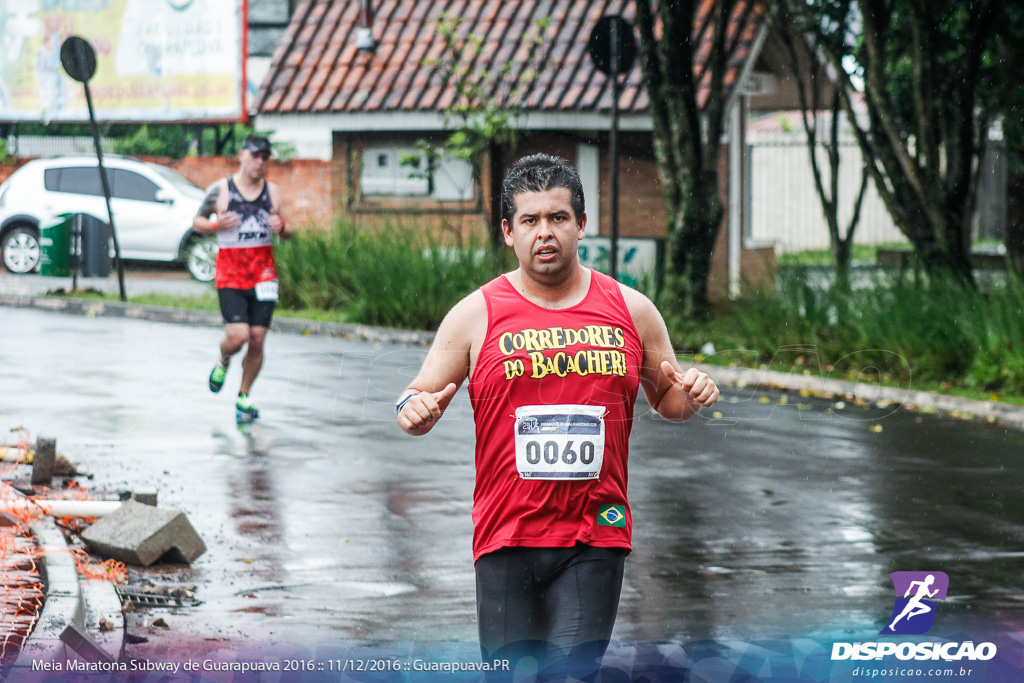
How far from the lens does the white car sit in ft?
82.2

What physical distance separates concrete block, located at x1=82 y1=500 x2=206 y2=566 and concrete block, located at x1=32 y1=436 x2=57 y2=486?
1.23 metres

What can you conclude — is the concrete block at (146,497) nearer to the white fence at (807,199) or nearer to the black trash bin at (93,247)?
the black trash bin at (93,247)

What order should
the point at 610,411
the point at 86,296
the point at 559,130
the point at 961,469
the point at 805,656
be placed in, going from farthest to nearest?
the point at 559,130
the point at 86,296
the point at 961,469
the point at 805,656
the point at 610,411

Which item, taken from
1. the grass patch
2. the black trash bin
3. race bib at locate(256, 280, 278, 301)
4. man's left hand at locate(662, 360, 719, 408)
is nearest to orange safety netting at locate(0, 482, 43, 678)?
man's left hand at locate(662, 360, 719, 408)

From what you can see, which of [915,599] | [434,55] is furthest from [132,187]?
[915,599]

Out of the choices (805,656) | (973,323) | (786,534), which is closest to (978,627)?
(805,656)

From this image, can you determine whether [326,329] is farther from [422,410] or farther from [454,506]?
[422,410]

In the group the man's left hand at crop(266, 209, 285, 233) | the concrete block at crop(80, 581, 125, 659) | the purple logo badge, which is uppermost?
the man's left hand at crop(266, 209, 285, 233)

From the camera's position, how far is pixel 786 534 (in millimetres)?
8023

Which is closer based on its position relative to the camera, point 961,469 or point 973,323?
point 961,469

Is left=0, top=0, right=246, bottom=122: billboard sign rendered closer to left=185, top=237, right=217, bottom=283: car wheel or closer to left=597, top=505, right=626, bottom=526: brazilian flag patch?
left=185, top=237, right=217, bottom=283: car wheel

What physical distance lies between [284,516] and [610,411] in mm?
4492

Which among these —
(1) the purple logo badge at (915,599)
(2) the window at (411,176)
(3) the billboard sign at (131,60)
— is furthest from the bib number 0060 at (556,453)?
(3) the billboard sign at (131,60)

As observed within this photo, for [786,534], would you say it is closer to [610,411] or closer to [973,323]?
[610,411]
